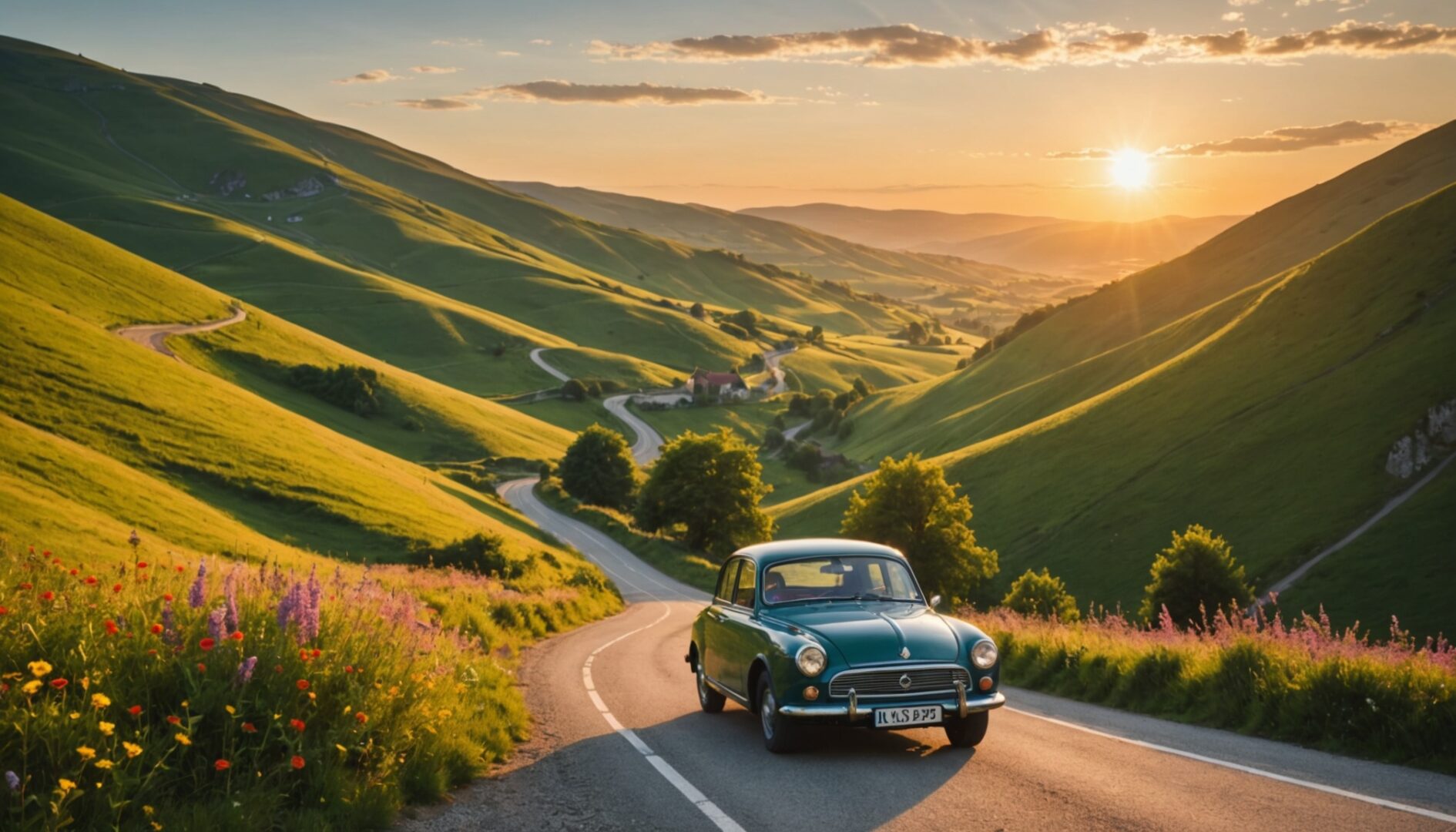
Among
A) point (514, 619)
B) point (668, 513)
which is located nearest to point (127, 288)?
point (668, 513)

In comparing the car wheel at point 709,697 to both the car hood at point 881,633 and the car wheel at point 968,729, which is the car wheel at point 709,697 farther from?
the car wheel at point 968,729

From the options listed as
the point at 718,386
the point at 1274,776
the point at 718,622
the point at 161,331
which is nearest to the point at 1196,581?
the point at 718,622

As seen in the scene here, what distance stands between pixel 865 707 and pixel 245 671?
605 cm

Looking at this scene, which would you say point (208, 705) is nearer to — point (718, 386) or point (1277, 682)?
point (1277, 682)

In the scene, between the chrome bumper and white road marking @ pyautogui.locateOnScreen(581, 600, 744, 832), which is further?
the chrome bumper

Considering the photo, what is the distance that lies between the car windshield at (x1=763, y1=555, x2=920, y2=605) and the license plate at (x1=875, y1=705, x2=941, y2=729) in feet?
8.12

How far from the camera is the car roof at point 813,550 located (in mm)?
13836

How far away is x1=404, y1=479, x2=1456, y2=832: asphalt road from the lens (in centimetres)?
850

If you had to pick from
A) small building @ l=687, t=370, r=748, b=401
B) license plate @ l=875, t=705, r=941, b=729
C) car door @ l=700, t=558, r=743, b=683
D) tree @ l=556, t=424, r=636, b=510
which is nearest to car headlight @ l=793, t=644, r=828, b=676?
license plate @ l=875, t=705, r=941, b=729

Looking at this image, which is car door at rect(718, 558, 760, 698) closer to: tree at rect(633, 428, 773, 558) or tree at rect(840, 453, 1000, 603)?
tree at rect(840, 453, 1000, 603)

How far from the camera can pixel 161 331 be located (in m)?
88.3

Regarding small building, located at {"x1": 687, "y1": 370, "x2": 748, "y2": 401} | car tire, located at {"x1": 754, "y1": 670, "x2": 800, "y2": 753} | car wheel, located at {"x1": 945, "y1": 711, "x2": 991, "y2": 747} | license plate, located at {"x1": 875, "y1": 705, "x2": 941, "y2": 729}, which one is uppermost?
license plate, located at {"x1": 875, "y1": 705, "x2": 941, "y2": 729}

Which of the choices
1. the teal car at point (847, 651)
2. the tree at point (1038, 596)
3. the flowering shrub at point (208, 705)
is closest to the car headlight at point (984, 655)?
the teal car at point (847, 651)

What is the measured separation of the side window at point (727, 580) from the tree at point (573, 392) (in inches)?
6135
